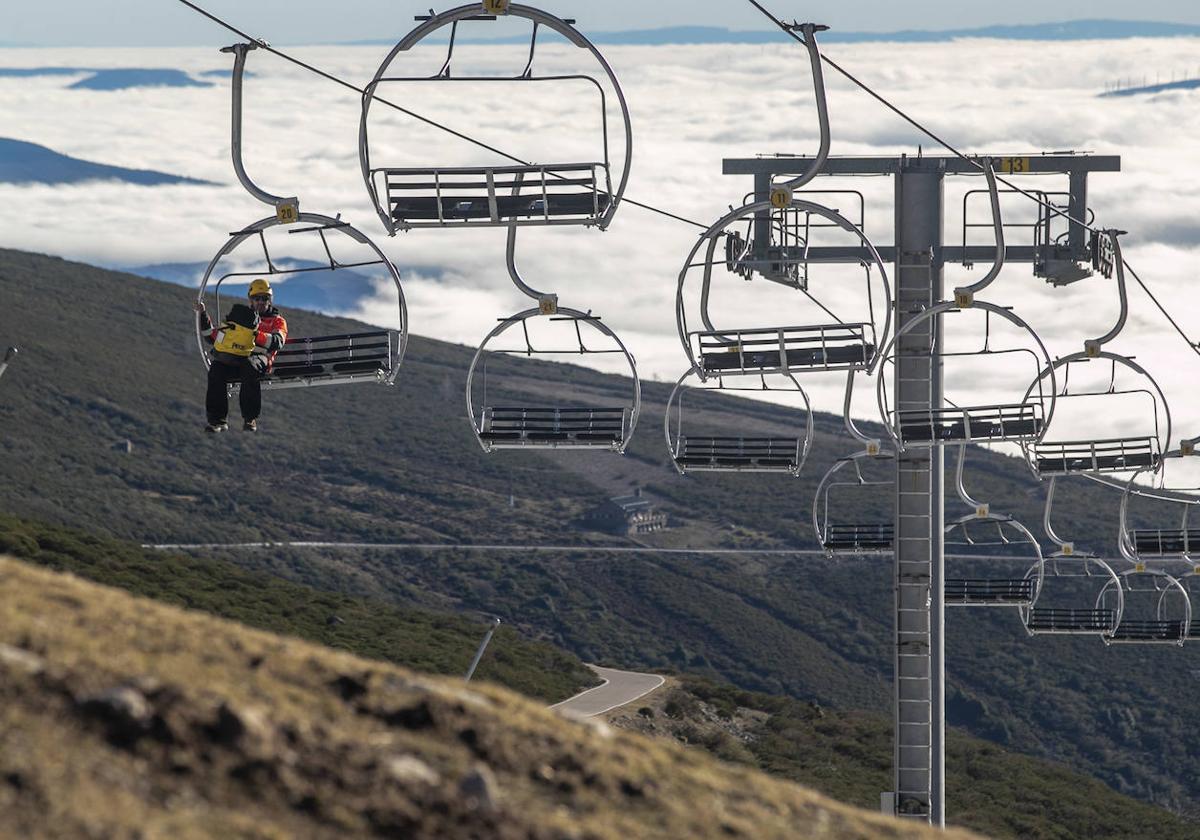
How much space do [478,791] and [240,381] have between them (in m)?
11.0

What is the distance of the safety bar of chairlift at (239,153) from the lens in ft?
61.9

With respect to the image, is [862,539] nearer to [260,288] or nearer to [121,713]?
[260,288]

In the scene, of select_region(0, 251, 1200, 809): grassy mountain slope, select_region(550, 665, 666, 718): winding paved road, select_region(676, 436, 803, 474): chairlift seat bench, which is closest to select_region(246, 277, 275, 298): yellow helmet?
select_region(676, 436, 803, 474): chairlift seat bench

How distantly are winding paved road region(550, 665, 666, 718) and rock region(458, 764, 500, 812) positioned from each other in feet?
130

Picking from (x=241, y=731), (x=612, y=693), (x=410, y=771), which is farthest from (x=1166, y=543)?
(x=612, y=693)

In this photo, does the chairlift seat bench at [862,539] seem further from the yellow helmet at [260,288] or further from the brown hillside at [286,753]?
the brown hillside at [286,753]

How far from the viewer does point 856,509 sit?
355 ft

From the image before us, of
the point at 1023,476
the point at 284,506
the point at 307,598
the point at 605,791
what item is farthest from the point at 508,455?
the point at 605,791

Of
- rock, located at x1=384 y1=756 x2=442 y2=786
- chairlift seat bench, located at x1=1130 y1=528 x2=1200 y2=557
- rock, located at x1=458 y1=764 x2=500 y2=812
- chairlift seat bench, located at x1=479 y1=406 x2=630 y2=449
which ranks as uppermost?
chairlift seat bench, located at x1=479 y1=406 x2=630 y2=449

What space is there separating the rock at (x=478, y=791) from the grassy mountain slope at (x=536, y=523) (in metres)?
70.8

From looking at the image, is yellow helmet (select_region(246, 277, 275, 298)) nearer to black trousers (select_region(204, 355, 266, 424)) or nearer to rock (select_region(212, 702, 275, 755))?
black trousers (select_region(204, 355, 266, 424))

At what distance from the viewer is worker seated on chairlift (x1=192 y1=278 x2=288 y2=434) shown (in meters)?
20.5

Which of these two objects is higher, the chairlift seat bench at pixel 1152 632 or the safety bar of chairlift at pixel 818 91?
the safety bar of chairlift at pixel 818 91

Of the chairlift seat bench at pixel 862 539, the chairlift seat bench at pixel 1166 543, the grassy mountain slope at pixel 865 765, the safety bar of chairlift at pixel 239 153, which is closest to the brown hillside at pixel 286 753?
the safety bar of chairlift at pixel 239 153
